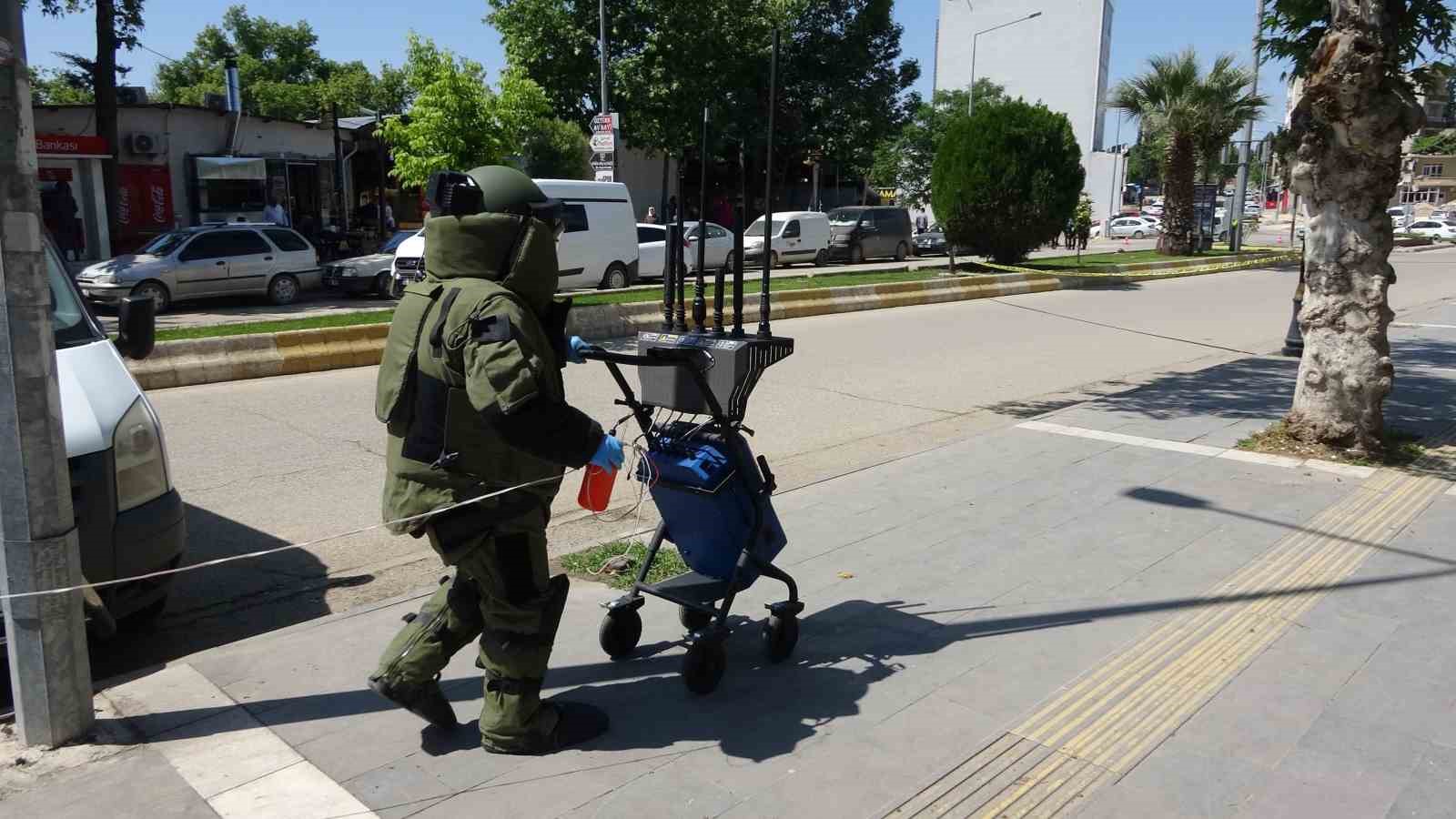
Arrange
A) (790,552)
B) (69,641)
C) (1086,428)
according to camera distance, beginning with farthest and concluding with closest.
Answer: (1086,428) < (790,552) < (69,641)

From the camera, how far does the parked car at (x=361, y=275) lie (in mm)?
19359

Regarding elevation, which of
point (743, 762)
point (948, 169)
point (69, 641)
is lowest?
point (743, 762)

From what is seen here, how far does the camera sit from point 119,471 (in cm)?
417

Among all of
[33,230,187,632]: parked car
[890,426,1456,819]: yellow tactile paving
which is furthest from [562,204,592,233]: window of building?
[890,426,1456,819]: yellow tactile paving

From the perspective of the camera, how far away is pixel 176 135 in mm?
26875

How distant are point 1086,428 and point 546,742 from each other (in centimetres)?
630

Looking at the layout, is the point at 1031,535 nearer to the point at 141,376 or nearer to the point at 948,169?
the point at 141,376

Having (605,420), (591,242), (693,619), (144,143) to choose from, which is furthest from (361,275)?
(693,619)

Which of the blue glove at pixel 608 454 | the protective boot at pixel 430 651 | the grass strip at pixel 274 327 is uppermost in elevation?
the blue glove at pixel 608 454

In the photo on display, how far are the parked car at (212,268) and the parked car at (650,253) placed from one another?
20.9ft

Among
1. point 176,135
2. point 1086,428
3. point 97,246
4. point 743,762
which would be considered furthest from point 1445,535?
point 176,135

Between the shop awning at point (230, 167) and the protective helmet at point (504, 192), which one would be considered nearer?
the protective helmet at point (504, 192)

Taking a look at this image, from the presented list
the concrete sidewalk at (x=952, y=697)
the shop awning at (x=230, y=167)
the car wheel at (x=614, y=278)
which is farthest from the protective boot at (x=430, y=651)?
the shop awning at (x=230, y=167)

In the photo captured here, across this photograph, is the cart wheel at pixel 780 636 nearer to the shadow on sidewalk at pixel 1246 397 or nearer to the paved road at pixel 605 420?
the paved road at pixel 605 420
